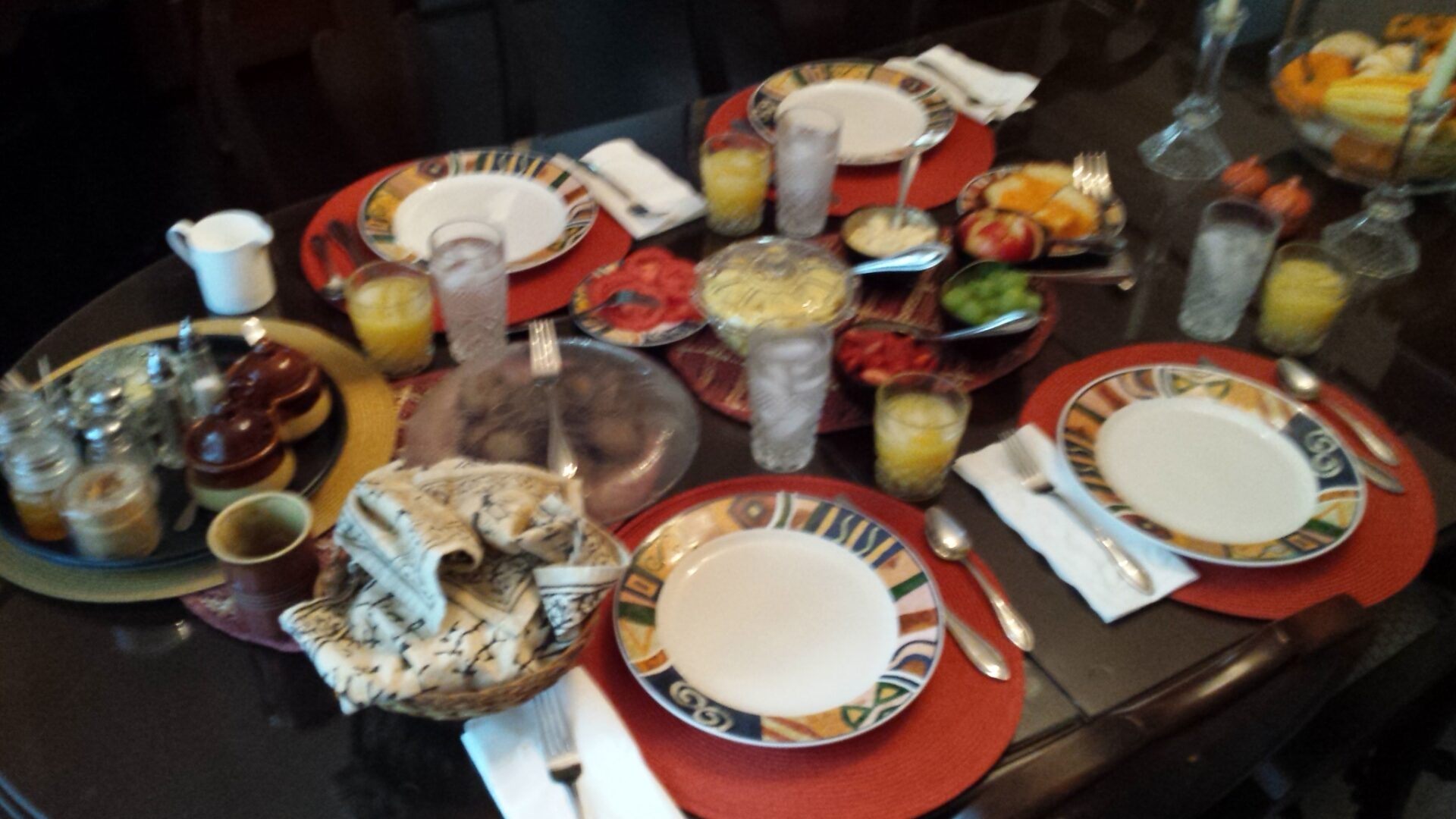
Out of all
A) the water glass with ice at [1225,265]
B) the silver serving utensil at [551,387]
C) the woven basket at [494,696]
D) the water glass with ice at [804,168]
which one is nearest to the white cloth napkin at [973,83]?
the water glass with ice at [804,168]

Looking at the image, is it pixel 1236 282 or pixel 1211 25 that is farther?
pixel 1211 25

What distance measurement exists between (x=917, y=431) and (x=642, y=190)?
2.08 feet

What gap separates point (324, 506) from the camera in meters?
1.00

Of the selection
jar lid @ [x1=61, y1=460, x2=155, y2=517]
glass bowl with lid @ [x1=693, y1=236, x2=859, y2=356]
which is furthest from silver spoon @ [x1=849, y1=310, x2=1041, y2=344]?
jar lid @ [x1=61, y1=460, x2=155, y2=517]

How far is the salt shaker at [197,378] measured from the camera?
→ 1.01m

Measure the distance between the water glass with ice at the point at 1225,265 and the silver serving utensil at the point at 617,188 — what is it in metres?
0.68

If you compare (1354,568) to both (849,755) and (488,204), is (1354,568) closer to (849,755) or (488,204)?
(849,755)

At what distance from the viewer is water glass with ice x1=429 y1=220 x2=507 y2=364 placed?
1.14 meters

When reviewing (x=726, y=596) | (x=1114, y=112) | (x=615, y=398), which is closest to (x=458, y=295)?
(x=615, y=398)

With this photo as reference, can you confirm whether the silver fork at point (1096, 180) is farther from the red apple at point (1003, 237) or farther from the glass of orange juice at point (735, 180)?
the glass of orange juice at point (735, 180)

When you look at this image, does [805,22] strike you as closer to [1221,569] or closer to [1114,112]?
[1114,112]

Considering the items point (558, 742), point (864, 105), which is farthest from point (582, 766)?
point (864, 105)

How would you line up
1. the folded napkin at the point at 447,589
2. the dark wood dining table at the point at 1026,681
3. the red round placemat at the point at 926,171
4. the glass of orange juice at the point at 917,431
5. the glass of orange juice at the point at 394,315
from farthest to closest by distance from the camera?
the red round placemat at the point at 926,171 → the glass of orange juice at the point at 394,315 → the glass of orange juice at the point at 917,431 → the folded napkin at the point at 447,589 → the dark wood dining table at the point at 1026,681

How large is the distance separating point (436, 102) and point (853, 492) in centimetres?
253
